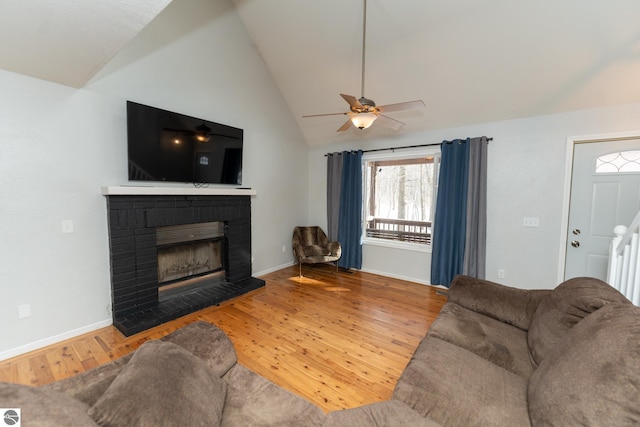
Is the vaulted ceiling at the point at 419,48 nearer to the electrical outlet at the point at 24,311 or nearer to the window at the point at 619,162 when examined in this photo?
the window at the point at 619,162

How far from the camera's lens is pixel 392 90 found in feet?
12.1

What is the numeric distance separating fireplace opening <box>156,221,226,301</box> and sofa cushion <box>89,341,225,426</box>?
246 cm

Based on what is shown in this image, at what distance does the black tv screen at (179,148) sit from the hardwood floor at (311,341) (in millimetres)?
1691

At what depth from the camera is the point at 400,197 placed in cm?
475

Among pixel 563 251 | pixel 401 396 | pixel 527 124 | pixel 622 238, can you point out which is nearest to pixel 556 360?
pixel 401 396

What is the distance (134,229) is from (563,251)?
5074 millimetres

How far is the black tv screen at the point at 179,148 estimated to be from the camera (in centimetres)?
281

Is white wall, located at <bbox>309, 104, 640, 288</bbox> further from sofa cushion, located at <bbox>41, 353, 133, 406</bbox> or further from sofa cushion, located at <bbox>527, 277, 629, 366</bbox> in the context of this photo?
sofa cushion, located at <bbox>41, 353, 133, 406</bbox>

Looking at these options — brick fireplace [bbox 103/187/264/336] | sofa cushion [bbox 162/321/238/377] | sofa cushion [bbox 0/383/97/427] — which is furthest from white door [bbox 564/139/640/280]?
sofa cushion [bbox 0/383/97/427]

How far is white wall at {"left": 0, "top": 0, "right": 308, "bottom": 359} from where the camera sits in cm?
225

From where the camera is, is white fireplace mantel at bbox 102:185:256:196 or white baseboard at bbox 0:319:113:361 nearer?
white baseboard at bbox 0:319:113:361

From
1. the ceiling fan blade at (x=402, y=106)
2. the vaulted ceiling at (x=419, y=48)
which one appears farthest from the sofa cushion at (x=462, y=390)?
the vaulted ceiling at (x=419, y=48)

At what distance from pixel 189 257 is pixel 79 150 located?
5.61 ft

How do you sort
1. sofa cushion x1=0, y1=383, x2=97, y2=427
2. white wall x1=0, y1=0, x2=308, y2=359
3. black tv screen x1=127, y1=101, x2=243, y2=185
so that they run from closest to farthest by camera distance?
sofa cushion x1=0, y1=383, x2=97, y2=427 → white wall x1=0, y1=0, x2=308, y2=359 → black tv screen x1=127, y1=101, x2=243, y2=185
